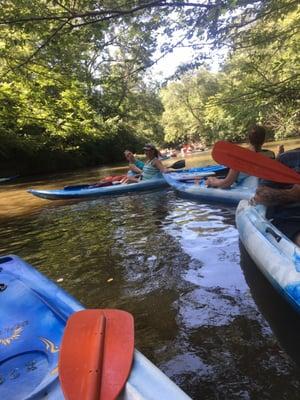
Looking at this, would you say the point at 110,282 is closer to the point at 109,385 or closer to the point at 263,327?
the point at 263,327

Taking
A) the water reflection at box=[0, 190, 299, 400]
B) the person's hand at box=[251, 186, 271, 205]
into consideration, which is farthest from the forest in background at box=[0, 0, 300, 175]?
the water reflection at box=[0, 190, 299, 400]

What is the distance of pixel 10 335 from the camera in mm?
2297

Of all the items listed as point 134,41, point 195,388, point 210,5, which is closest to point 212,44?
point 134,41

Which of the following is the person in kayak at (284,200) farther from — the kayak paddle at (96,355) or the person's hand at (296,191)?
the kayak paddle at (96,355)

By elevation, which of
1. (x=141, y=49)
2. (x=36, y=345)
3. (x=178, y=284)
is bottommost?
(x=178, y=284)

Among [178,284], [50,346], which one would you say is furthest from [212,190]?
[50,346]

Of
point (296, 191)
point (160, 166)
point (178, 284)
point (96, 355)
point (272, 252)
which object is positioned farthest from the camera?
point (160, 166)

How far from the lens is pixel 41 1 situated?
15.0 feet

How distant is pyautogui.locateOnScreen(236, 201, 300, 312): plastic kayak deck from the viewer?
2.45 metres

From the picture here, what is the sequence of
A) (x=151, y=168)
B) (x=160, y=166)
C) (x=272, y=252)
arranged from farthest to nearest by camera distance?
1. (x=151, y=168)
2. (x=160, y=166)
3. (x=272, y=252)

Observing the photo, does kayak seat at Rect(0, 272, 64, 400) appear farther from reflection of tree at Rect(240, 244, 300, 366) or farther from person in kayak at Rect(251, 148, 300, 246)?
person in kayak at Rect(251, 148, 300, 246)

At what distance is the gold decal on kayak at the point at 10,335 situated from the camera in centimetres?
225

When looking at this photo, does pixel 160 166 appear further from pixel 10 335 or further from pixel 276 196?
pixel 10 335

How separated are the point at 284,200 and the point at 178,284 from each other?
1165 millimetres
